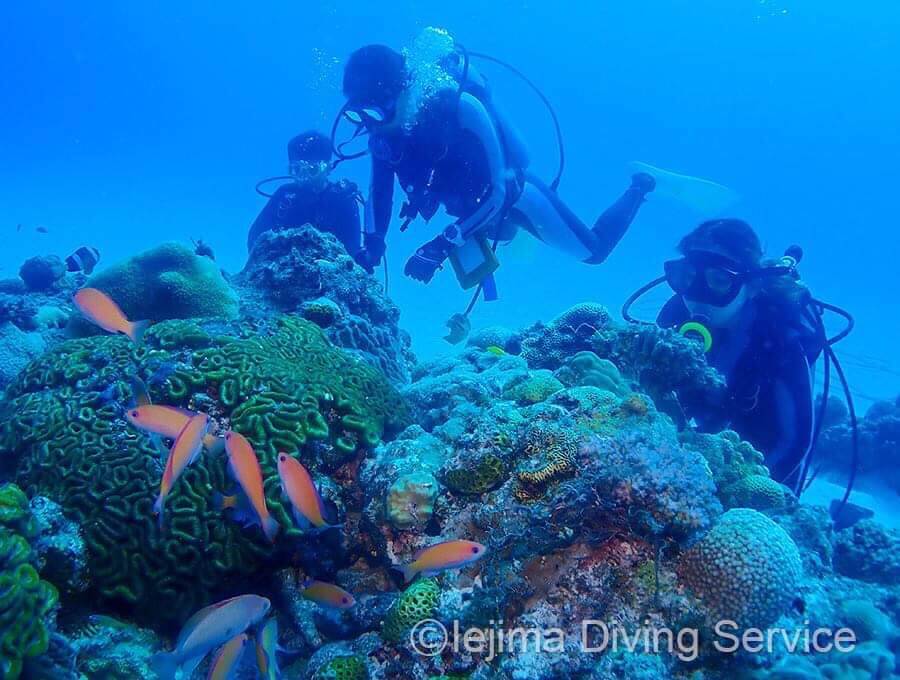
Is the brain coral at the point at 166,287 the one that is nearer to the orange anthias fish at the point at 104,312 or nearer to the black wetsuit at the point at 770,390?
the orange anthias fish at the point at 104,312

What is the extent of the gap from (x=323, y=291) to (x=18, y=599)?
497cm

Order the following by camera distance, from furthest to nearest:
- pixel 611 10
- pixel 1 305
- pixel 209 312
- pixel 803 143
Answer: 1. pixel 803 143
2. pixel 611 10
3. pixel 1 305
4. pixel 209 312

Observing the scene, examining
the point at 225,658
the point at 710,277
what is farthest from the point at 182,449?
the point at 710,277

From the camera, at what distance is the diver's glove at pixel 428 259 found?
776cm

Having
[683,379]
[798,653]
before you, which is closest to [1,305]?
[683,379]

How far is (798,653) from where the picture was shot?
3455 millimetres

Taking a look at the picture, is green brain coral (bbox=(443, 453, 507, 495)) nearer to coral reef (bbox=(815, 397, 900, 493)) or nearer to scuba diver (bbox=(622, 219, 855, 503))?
scuba diver (bbox=(622, 219, 855, 503))

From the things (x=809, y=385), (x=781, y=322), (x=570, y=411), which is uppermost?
(x=781, y=322)

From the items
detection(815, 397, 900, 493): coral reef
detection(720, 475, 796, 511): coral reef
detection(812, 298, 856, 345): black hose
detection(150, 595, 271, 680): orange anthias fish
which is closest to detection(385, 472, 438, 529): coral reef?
detection(150, 595, 271, 680): orange anthias fish

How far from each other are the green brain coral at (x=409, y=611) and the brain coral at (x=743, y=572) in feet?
5.32

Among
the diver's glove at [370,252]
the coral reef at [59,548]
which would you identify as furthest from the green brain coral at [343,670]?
the diver's glove at [370,252]

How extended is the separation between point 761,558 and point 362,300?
5.91 meters

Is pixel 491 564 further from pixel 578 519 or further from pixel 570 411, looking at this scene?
pixel 570 411

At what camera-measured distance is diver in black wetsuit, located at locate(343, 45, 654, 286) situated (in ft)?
25.8
